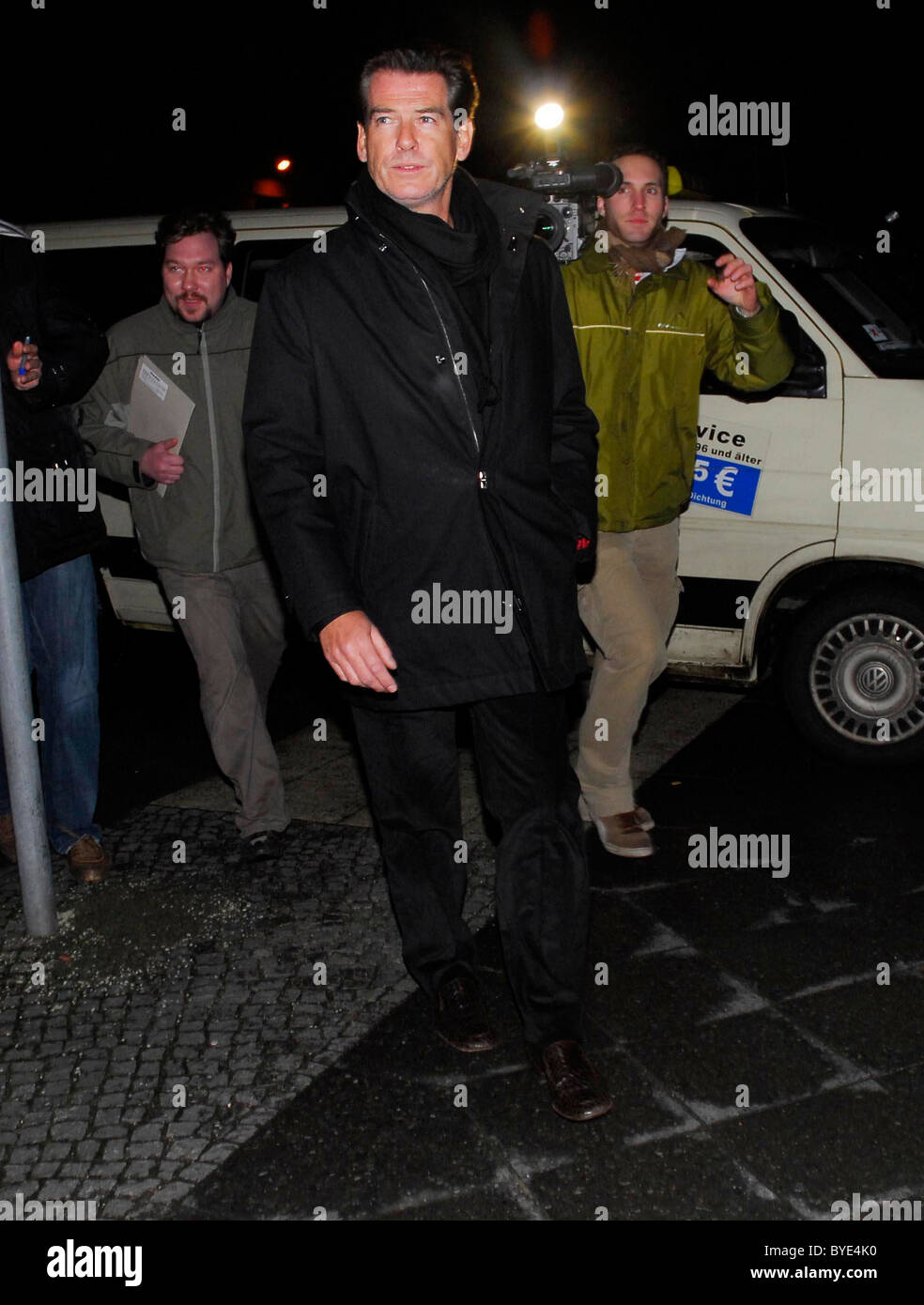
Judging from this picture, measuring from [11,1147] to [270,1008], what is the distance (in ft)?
2.57

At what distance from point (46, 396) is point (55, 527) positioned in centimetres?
40

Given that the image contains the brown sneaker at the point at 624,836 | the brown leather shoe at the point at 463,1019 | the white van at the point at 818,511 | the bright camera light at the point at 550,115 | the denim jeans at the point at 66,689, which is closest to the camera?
the brown leather shoe at the point at 463,1019

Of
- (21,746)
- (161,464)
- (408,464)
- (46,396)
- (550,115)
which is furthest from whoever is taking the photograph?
(550,115)

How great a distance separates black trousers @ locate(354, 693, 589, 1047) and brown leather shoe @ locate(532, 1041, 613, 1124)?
1.6 inches

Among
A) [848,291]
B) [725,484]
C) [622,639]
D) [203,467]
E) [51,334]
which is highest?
[848,291]

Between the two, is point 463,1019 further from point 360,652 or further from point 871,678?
point 871,678

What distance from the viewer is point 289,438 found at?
9.84 ft

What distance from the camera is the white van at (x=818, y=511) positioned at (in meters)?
5.02

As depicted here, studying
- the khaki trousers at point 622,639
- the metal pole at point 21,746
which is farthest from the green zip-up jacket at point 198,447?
the khaki trousers at point 622,639

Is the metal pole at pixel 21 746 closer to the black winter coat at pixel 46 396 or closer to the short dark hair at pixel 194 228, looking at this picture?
the black winter coat at pixel 46 396

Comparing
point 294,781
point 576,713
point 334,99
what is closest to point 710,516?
point 576,713

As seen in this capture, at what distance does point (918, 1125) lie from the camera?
300 centimetres

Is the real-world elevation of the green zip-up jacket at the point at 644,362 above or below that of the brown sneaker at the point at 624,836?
above

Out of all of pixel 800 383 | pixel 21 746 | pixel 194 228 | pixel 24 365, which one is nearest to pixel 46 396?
pixel 24 365
